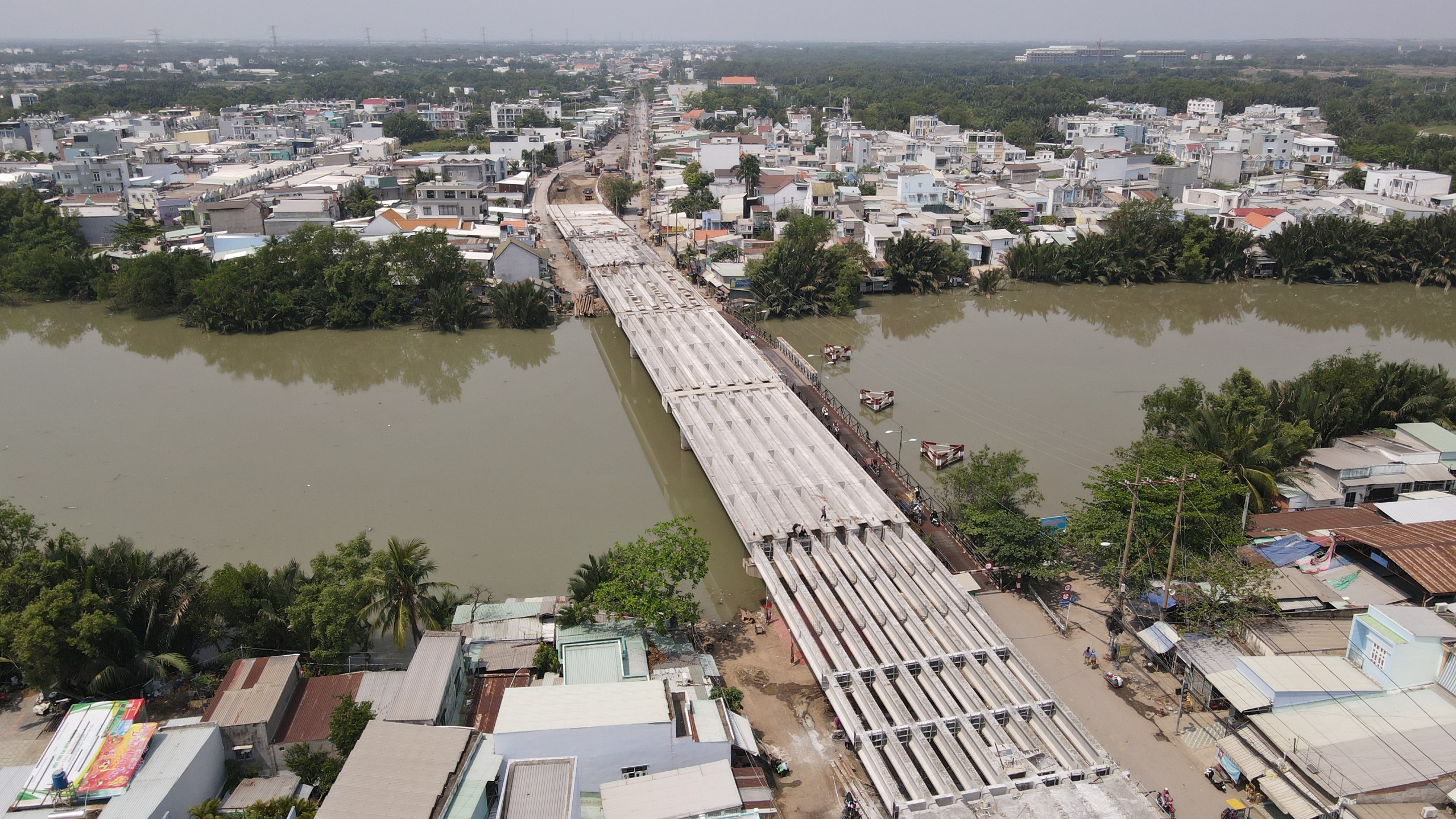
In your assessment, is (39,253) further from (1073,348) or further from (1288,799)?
(1288,799)

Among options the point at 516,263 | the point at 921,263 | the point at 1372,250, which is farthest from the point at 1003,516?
the point at 1372,250

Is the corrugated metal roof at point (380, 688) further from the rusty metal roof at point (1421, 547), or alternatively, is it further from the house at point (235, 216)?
the house at point (235, 216)

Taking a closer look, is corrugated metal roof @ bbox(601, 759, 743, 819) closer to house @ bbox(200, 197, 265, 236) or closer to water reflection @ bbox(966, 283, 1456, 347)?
water reflection @ bbox(966, 283, 1456, 347)

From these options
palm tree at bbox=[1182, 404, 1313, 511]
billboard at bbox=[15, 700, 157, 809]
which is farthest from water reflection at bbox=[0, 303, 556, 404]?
palm tree at bbox=[1182, 404, 1313, 511]

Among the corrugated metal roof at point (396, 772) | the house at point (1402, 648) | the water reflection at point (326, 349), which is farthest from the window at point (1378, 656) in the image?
the water reflection at point (326, 349)

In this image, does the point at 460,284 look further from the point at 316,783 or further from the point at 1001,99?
the point at 1001,99

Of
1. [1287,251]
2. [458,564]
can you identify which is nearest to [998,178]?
[1287,251]
